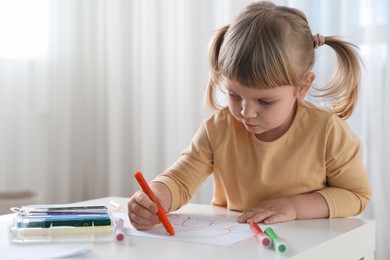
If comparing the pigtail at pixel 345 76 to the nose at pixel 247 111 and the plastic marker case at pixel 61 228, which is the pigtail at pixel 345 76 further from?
the plastic marker case at pixel 61 228

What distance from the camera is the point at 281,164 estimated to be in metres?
1.14

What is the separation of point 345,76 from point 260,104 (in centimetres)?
23

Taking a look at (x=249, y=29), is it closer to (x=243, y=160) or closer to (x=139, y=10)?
(x=243, y=160)

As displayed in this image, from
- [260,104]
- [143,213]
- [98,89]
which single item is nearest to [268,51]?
[260,104]

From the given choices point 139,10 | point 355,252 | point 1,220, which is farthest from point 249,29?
point 139,10

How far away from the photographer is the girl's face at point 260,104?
102 centimetres

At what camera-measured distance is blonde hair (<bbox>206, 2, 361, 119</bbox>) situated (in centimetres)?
100

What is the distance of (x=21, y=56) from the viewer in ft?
7.32

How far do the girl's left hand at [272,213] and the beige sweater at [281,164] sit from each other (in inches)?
3.0

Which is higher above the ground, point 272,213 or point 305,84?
point 305,84

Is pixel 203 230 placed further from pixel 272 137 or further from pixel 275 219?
pixel 272 137

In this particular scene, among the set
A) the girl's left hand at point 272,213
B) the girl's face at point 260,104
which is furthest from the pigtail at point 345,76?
the girl's left hand at point 272,213

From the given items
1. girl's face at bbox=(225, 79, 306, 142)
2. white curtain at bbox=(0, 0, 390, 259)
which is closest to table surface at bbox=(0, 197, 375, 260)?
girl's face at bbox=(225, 79, 306, 142)

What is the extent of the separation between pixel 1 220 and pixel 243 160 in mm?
433
